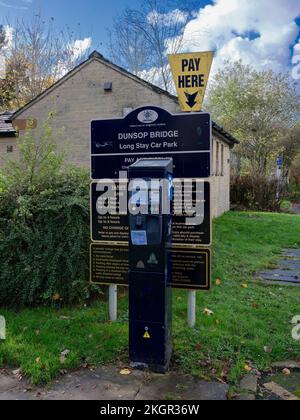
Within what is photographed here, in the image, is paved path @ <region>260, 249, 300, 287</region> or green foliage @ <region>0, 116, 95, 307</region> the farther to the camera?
paved path @ <region>260, 249, 300, 287</region>

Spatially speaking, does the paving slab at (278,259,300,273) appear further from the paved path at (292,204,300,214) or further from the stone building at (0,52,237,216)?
the paved path at (292,204,300,214)

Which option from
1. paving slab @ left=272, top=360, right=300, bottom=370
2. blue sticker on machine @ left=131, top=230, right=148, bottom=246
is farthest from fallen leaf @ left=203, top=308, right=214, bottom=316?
blue sticker on machine @ left=131, top=230, right=148, bottom=246

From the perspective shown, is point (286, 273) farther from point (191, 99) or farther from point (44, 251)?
point (44, 251)

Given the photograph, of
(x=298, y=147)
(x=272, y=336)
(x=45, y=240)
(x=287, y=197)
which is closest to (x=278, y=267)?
(x=272, y=336)

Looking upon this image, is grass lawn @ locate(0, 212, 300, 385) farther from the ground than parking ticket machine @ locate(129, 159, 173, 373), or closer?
closer

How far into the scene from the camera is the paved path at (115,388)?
3.24 metres

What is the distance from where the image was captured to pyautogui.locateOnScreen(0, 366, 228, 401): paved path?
3.24m

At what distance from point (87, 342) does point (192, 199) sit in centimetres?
188

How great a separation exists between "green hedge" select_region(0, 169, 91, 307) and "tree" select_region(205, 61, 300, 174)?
2245cm

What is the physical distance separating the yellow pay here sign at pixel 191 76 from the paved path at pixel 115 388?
9.24ft

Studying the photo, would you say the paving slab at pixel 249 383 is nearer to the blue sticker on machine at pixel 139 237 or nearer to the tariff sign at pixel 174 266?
the tariff sign at pixel 174 266

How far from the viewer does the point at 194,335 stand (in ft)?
14.1

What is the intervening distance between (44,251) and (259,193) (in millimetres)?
15966

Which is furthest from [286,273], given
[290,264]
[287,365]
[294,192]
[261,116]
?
[261,116]
